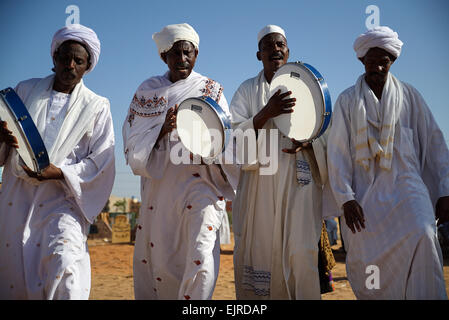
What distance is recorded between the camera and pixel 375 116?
515cm

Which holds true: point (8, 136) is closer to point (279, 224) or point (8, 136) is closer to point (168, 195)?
point (168, 195)

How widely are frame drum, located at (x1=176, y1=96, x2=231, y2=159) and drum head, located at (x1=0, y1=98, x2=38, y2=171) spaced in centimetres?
136

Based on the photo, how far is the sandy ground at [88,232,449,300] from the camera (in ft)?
30.9

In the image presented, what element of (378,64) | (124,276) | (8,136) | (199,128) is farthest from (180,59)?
(124,276)

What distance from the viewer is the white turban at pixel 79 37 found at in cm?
500

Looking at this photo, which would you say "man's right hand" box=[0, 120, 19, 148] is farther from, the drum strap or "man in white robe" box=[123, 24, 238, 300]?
"man in white robe" box=[123, 24, 238, 300]

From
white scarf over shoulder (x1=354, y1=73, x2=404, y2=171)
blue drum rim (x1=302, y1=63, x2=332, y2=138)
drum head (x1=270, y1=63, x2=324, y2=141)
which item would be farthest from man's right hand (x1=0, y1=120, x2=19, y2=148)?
white scarf over shoulder (x1=354, y1=73, x2=404, y2=171)

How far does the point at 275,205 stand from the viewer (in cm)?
570

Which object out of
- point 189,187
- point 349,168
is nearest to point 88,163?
point 189,187

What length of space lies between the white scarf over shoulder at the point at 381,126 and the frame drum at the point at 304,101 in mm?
366
